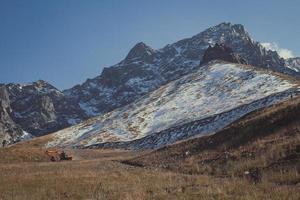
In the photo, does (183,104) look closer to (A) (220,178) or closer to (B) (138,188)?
(A) (220,178)

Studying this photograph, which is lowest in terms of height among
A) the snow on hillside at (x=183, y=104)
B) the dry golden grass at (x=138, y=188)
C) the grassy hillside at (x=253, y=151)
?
the dry golden grass at (x=138, y=188)

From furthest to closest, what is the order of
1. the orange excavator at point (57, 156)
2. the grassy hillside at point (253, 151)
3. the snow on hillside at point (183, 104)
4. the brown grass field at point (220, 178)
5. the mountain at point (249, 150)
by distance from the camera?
the snow on hillside at point (183, 104)
the orange excavator at point (57, 156)
the mountain at point (249, 150)
the grassy hillside at point (253, 151)
the brown grass field at point (220, 178)

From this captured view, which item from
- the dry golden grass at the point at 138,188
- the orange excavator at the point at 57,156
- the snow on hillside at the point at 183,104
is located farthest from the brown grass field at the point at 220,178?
the snow on hillside at the point at 183,104

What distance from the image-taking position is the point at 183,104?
391 ft

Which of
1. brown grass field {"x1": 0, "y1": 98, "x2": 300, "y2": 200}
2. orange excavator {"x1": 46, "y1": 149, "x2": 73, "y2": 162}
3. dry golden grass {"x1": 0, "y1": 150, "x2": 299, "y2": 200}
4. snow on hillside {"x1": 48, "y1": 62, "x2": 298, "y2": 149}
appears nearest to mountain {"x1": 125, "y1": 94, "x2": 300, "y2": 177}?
brown grass field {"x1": 0, "y1": 98, "x2": 300, "y2": 200}

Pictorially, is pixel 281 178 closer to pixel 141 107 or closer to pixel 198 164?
pixel 198 164

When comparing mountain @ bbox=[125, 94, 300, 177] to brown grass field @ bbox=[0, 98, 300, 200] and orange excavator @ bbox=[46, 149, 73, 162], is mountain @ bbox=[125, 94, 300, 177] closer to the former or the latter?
brown grass field @ bbox=[0, 98, 300, 200]

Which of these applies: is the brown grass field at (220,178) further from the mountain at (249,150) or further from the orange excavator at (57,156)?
the orange excavator at (57,156)

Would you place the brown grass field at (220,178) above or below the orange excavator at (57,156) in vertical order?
below

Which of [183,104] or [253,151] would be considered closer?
[253,151]

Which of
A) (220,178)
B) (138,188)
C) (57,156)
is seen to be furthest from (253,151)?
(57,156)

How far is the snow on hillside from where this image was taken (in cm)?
10112

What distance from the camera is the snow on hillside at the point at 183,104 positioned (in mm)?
101125

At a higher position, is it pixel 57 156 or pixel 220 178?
pixel 57 156
